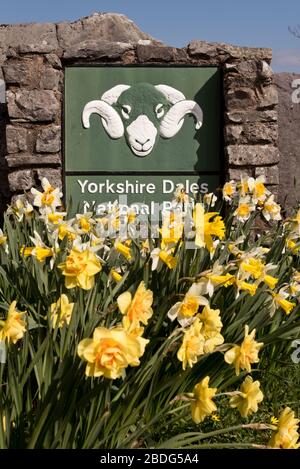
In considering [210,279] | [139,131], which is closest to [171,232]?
[210,279]

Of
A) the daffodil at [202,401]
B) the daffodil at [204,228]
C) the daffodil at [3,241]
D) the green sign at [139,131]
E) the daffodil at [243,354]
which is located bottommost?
the daffodil at [202,401]

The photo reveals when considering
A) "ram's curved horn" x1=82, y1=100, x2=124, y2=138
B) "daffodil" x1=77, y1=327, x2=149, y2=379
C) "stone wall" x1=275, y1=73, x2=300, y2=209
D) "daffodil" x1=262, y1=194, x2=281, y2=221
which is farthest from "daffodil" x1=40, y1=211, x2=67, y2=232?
"stone wall" x1=275, y1=73, x2=300, y2=209

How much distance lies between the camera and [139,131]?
18.1ft

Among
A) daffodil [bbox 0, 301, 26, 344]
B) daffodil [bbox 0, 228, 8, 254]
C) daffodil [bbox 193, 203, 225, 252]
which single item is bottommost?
daffodil [bbox 0, 301, 26, 344]

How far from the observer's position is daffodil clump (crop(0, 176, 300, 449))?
5.78 ft

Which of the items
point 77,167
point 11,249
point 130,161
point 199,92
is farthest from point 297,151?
point 11,249

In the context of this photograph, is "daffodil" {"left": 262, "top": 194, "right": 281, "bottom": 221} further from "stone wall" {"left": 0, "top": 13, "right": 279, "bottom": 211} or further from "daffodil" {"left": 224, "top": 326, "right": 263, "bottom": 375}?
"stone wall" {"left": 0, "top": 13, "right": 279, "bottom": 211}

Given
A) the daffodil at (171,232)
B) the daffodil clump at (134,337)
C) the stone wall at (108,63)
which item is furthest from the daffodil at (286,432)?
the stone wall at (108,63)

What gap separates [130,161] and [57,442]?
3908mm

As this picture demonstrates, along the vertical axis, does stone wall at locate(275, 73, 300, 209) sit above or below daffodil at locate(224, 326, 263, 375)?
above

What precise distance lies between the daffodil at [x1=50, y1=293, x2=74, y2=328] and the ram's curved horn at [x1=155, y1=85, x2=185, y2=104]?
3.63 metres

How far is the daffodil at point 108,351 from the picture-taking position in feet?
4.85

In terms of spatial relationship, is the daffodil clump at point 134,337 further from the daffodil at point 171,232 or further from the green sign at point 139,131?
the green sign at point 139,131

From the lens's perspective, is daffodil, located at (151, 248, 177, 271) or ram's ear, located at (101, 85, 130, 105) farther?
ram's ear, located at (101, 85, 130, 105)
